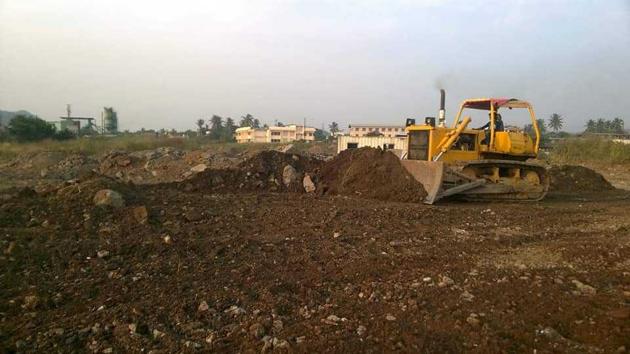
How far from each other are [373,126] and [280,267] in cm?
7021

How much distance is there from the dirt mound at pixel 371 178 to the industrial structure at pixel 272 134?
66.9m

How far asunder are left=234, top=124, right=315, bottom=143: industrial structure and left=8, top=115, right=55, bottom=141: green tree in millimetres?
43639

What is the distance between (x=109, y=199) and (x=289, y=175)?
5.10m

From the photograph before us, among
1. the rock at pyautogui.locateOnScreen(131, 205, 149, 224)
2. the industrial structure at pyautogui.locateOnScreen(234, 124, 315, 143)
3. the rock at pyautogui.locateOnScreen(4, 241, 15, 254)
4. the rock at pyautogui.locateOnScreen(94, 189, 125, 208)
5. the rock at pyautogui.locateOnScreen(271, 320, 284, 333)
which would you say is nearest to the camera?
the rock at pyautogui.locateOnScreen(271, 320, 284, 333)

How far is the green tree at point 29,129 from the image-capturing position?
3388cm

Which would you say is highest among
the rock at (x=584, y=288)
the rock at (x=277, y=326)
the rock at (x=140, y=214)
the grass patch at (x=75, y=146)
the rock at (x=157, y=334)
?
the grass patch at (x=75, y=146)

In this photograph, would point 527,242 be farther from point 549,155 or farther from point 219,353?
point 549,155

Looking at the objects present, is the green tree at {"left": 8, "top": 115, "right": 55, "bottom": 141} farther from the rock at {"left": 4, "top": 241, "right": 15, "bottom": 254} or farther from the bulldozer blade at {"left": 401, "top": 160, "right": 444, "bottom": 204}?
the rock at {"left": 4, "top": 241, "right": 15, "bottom": 254}

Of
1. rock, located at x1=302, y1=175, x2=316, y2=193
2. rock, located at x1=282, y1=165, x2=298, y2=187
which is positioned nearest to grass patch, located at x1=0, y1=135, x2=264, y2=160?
rock, located at x1=282, y1=165, x2=298, y2=187

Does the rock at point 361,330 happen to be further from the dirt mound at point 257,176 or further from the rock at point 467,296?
the dirt mound at point 257,176

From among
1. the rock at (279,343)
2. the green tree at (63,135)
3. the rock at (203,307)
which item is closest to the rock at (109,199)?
the rock at (203,307)

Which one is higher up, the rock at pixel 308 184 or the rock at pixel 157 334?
the rock at pixel 308 184

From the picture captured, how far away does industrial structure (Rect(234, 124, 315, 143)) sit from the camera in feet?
264

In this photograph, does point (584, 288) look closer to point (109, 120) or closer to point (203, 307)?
point (203, 307)
